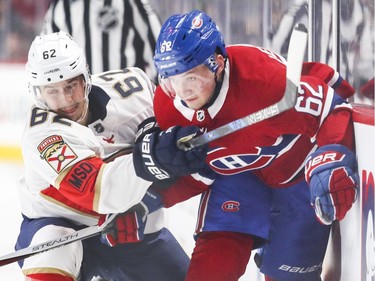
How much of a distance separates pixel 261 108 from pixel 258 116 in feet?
0.31

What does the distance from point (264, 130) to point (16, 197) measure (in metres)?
1.92

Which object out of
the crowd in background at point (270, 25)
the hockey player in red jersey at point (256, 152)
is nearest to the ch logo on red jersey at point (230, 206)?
the hockey player in red jersey at point (256, 152)

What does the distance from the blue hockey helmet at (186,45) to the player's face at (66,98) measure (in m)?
0.42

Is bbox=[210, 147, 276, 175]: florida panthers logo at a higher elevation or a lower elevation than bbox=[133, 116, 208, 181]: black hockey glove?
lower

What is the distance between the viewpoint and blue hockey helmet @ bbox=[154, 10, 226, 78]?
2.26 m

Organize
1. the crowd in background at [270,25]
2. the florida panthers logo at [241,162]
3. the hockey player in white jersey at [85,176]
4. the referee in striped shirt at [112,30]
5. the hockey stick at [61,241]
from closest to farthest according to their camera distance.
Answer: the crowd in background at [270,25] → the florida panthers logo at [241,162] → the hockey player in white jersey at [85,176] → the hockey stick at [61,241] → the referee in striped shirt at [112,30]

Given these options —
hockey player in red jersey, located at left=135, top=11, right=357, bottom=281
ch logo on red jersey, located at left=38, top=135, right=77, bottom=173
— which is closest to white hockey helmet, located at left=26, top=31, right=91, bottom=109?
ch logo on red jersey, located at left=38, top=135, right=77, bottom=173

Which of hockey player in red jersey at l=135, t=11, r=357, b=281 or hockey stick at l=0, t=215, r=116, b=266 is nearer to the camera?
hockey player in red jersey at l=135, t=11, r=357, b=281

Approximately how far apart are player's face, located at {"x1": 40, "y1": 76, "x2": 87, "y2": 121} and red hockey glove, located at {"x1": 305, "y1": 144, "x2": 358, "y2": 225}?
724mm

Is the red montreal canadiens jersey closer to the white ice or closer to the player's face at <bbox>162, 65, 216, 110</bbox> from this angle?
the player's face at <bbox>162, 65, 216, 110</bbox>

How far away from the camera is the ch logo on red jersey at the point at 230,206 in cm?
250

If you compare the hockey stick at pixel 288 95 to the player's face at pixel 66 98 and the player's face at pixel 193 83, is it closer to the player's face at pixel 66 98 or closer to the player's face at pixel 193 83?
the player's face at pixel 193 83

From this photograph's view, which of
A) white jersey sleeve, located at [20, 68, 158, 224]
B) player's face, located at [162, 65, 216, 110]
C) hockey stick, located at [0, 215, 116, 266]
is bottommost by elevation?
hockey stick, located at [0, 215, 116, 266]

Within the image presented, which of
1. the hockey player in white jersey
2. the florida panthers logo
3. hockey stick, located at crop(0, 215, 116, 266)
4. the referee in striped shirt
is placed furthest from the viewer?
the referee in striped shirt
